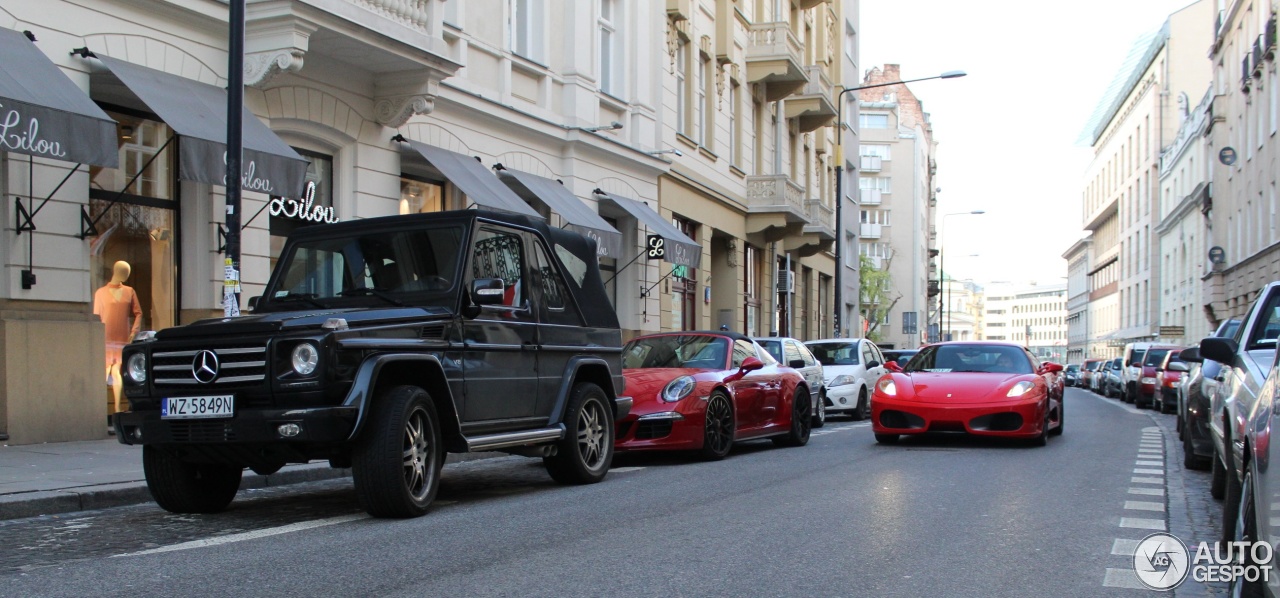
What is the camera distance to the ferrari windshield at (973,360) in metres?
14.2

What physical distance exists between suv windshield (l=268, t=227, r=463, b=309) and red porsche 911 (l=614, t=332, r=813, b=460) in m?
3.36

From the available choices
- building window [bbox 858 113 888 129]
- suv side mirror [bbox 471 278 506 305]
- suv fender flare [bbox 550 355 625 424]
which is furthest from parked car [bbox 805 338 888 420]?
building window [bbox 858 113 888 129]

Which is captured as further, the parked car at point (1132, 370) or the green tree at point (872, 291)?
the green tree at point (872, 291)

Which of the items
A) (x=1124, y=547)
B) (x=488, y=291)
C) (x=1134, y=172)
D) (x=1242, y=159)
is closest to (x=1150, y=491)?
(x=1124, y=547)

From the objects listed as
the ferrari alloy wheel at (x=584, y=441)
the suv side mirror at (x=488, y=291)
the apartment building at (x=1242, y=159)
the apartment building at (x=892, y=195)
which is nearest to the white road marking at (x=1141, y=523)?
the ferrari alloy wheel at (x=584, y=441)

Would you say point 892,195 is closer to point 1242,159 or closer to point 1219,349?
point 1242,159

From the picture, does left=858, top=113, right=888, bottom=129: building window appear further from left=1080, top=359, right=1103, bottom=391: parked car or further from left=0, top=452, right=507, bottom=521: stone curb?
left=0, top=452, right=507, bottom=521: stone curb

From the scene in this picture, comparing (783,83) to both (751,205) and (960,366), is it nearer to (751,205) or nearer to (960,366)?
(751,205)

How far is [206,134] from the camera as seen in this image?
12.3 metres

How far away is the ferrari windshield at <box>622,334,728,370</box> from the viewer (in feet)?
41.9

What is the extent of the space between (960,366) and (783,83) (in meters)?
22.1

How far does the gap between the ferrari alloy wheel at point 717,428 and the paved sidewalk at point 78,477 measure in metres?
2.50

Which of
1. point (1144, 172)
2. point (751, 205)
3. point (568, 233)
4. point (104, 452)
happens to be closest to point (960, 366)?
point (568, 233)

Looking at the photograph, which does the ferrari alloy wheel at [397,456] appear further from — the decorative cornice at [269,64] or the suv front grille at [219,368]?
the decorative cornice at [269,64]
